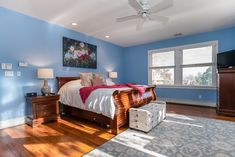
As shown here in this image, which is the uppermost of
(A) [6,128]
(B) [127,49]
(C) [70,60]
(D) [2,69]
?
(B) [127,49]

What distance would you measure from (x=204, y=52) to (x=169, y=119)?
10.1ft

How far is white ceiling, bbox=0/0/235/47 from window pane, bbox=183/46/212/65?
68 cm

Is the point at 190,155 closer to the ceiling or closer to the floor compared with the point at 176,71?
closer to the floor

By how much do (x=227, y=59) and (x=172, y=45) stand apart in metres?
2.01

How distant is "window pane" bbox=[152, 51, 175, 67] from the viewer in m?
5.69

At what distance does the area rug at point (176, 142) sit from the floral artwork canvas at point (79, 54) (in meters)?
2.86

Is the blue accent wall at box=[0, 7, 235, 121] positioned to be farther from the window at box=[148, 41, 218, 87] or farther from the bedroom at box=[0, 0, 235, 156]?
the window at box=[148, 41, 218, 87]

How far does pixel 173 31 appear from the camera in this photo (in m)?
4.70

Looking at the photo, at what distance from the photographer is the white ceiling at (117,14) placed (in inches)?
115

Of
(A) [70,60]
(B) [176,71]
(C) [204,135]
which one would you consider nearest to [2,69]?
(A) [70,60]

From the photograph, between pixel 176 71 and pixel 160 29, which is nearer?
pixel 160 29

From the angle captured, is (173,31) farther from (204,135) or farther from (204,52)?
(204,135)

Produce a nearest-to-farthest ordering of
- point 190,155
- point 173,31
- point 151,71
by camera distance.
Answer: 1. point 190,155
2. point 173,31
3. point 151,71

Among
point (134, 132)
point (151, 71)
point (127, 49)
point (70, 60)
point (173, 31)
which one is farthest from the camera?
point (127, 49)
